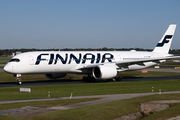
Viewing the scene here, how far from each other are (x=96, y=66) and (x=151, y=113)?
21966mm

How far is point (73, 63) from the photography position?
45375 mm

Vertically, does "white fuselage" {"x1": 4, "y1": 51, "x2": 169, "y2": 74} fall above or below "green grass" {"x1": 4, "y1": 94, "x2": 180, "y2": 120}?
above

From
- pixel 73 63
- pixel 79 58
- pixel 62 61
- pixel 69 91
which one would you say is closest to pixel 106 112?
pixel 69 91

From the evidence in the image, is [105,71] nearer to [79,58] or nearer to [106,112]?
[79,58]

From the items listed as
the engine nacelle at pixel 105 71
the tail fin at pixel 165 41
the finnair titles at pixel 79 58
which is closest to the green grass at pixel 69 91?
the engine nacelle at pixel 105 71

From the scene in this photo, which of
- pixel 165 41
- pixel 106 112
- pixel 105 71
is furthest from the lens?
pixel 165 41

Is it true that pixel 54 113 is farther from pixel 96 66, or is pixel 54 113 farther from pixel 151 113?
pixel 96 66

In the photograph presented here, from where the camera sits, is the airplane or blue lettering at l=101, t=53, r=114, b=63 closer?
the airplane

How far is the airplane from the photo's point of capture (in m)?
42.0

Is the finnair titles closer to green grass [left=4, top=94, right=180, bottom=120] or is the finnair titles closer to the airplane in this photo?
the airplane

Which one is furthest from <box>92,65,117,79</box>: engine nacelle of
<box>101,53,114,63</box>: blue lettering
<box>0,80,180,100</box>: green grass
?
<box>0,80,180,100</box>: green grass

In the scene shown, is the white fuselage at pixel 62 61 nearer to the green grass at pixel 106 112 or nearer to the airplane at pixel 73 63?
the airplane at pixel 73 63

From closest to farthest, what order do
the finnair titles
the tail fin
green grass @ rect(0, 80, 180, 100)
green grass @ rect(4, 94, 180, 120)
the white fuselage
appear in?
green grass @ rect(4, 94, 180, 120)
green grass @ rect(0, 80, 180, 100)
the white fuselage
the finnair titles
the tail fin

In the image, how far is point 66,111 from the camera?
65.9 feet
